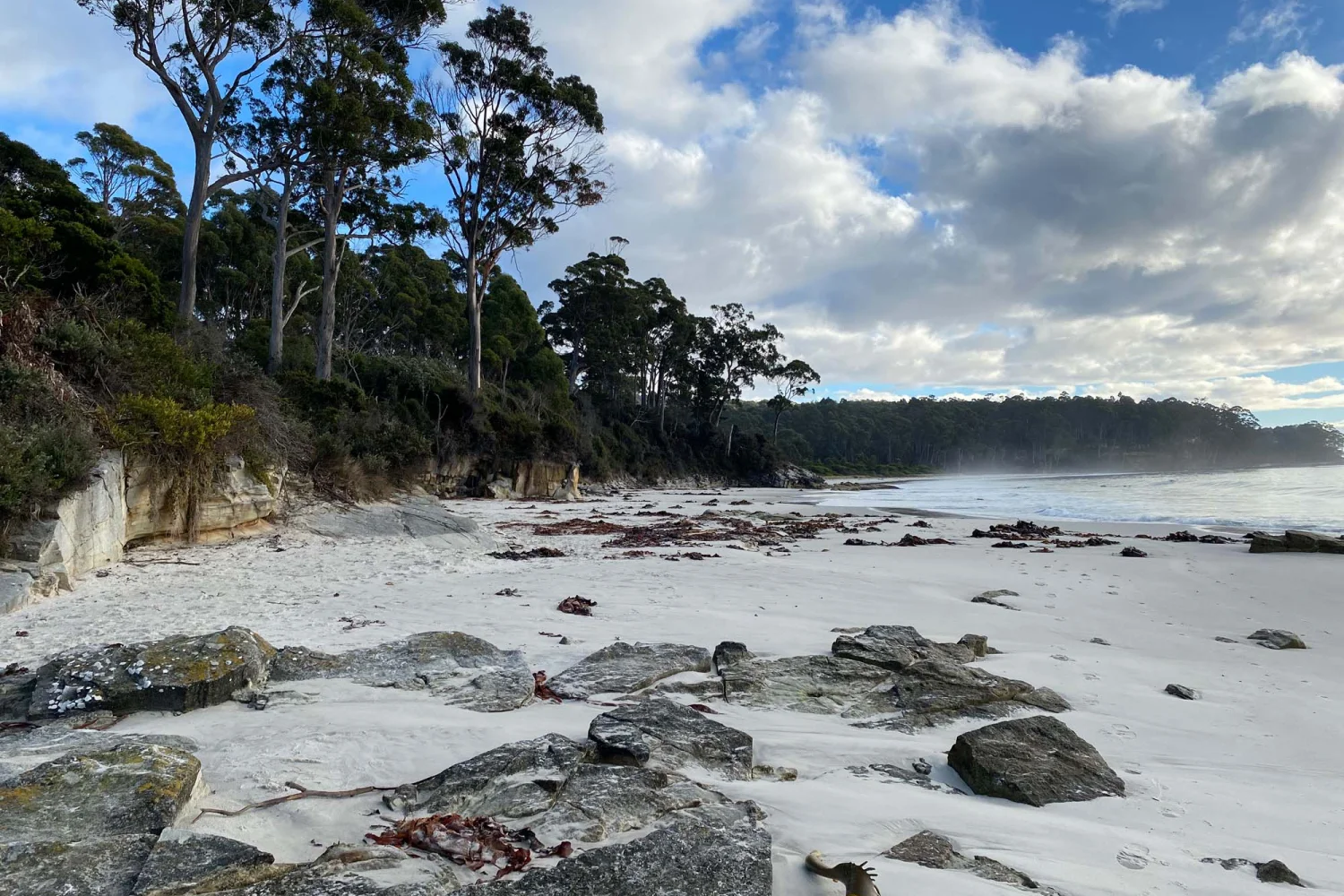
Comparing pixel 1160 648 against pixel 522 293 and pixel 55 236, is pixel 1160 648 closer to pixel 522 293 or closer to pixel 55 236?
pixel 55 236

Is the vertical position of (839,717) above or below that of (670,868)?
below

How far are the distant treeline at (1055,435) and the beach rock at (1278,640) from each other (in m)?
82.0

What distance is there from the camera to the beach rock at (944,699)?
3.70 metres

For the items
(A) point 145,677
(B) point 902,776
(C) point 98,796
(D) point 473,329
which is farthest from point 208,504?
(D) point 473,329

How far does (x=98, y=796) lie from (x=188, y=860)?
61cm

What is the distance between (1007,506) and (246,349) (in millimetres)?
25361

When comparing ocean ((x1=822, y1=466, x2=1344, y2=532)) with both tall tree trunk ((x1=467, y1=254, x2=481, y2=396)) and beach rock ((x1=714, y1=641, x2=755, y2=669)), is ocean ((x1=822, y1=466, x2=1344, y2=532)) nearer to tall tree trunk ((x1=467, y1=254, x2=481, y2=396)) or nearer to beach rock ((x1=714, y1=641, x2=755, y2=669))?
tall tree trunk ((x1=467, y1=254, x2=481, y2=396))

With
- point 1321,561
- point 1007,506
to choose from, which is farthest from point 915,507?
point 1321,561

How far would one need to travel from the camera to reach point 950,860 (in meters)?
2.19

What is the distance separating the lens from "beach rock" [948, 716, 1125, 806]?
2803 millimetres

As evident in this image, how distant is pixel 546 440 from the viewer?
27547 millimetres

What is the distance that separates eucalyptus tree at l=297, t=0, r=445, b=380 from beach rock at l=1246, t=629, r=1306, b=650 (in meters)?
18.6

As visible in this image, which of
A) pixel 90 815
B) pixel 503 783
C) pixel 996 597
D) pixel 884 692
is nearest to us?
pixel 90 815

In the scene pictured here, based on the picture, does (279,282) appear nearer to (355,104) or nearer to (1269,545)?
(355,104)
